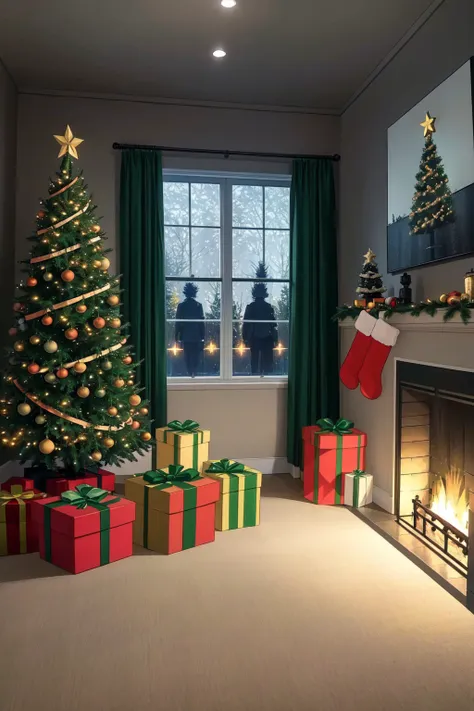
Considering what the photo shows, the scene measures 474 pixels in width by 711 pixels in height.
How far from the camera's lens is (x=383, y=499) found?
3934mm

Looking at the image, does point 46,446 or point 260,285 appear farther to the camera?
point 260,285

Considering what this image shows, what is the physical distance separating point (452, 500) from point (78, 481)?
2.16 meters

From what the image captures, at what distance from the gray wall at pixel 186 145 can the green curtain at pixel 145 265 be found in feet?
0.48

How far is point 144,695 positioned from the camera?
1933mm

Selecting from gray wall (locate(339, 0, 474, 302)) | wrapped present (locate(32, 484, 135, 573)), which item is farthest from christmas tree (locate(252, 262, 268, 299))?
wrapped present (locate(32, 484, 135, 573))

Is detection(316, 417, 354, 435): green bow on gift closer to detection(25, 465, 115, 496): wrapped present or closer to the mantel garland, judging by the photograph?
the mantel garland

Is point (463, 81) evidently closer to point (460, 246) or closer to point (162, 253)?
point (460, 246)

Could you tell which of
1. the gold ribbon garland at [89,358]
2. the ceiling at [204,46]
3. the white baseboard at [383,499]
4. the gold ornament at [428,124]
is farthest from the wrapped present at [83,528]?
the ceiling at [204,46]

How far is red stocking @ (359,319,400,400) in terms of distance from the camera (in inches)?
147

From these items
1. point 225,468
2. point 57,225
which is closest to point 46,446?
point 225,468

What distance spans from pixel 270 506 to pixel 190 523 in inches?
37.8

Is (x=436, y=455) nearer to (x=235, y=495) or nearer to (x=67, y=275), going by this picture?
(x=235, y=495)

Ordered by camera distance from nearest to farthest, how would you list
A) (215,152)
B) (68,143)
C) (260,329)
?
1. (68,143)
2. (215,152)
3. (260,329)

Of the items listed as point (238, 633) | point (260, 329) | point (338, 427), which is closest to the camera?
point (238, 633)
